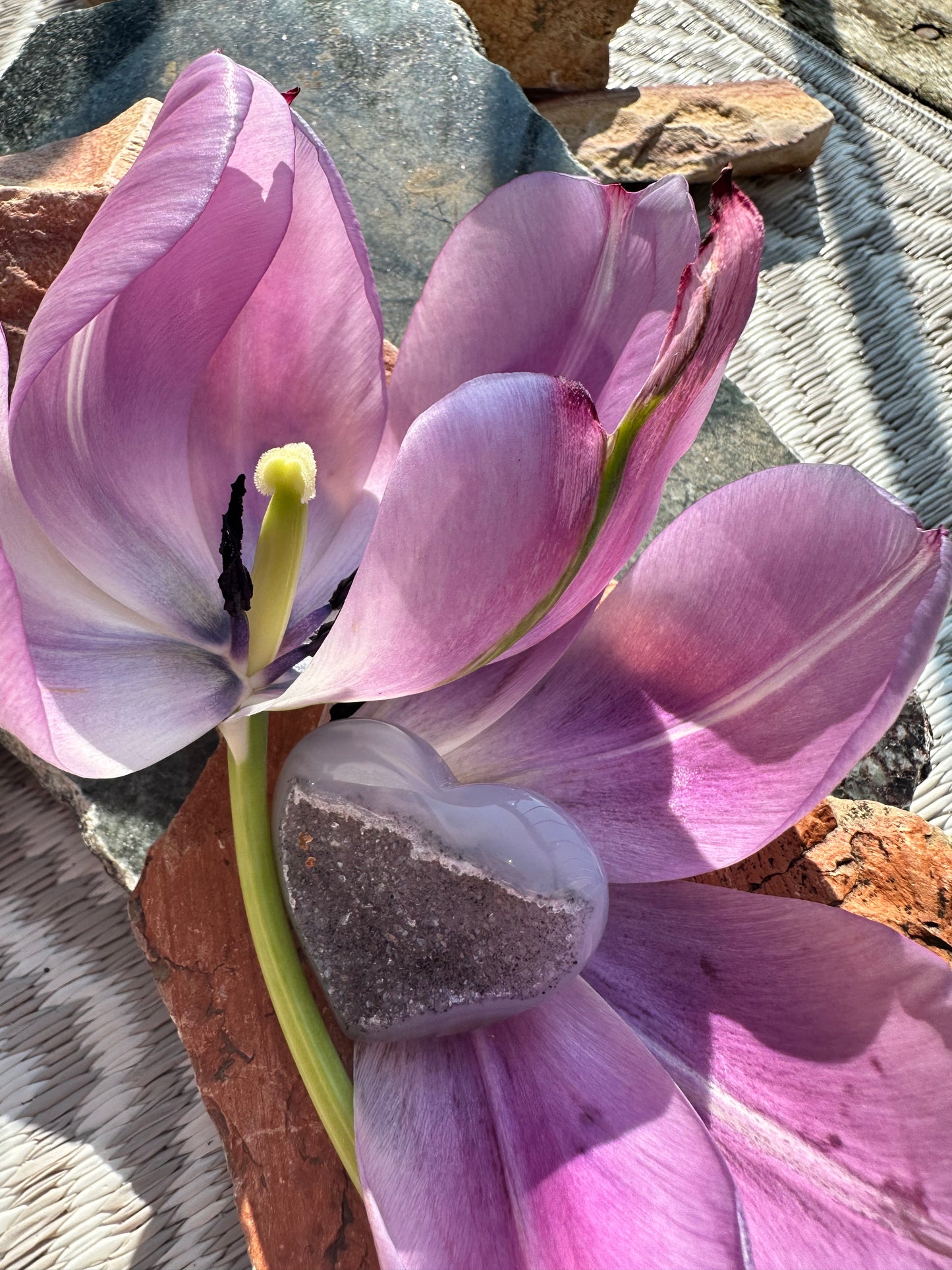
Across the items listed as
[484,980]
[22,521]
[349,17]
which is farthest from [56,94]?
[484,980]

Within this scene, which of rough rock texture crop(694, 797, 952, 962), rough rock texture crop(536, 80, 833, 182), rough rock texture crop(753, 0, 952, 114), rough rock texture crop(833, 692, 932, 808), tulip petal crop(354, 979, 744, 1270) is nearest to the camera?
tulip petal crop(354, 979, 744, 1270)

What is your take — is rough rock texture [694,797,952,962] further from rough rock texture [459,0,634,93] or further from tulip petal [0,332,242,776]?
rough rock texture [459,0,634,93]

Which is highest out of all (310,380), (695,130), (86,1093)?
(310,380)

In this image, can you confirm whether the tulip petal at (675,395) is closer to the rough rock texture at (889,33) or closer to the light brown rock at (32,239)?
the light brown rock at (32,239)

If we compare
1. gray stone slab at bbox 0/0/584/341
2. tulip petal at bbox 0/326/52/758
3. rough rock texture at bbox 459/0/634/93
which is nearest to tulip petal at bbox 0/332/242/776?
tulip petal at bbox 0/326/52/758

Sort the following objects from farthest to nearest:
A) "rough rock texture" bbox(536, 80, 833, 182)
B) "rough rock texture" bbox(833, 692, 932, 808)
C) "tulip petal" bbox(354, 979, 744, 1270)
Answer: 1. "rough rock texture" bbox(536, 80, 833, 182)
2. "rough rock texture" bbox(833, 692, 932, 808)
3. "tulip petal" bbox(354, 979, 744, 1270)

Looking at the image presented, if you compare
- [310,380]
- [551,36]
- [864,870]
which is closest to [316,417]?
[310,380]

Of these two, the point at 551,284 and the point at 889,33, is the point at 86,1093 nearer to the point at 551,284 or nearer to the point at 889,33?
the point at 551,284

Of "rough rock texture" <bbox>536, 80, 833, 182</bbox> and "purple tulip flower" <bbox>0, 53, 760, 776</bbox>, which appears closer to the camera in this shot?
"purple tulip flower" <bbox>0, 53, 760, 776</bbox>
